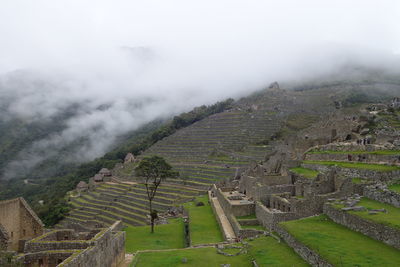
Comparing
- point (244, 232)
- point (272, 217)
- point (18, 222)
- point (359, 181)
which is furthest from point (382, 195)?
point (18, 222)

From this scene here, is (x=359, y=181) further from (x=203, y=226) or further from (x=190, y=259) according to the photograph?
(x=203, y=226)

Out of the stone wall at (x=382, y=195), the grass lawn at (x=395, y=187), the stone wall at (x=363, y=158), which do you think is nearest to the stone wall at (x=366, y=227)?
the stone wall at (x=382, y=195)

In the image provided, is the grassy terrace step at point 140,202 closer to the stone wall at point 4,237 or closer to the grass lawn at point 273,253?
the grass lawn at point 273,253

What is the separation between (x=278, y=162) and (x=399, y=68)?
100131 mm

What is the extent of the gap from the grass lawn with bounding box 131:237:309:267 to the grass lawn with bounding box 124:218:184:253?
3.21m

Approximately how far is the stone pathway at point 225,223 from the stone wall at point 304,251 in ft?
13.1

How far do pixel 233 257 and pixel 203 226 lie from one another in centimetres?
821

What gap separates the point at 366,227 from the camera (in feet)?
36.7

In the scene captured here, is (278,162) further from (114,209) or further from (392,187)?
(114,209)

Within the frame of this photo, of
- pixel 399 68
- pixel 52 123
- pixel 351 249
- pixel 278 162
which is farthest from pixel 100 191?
pixel 399 68

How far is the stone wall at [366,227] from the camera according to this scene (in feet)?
32.4

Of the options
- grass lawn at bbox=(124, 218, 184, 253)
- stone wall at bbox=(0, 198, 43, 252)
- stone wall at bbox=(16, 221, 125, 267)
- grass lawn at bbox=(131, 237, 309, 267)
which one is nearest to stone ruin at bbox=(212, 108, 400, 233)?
grass lawn at bbox=(131, 237, 309, 267)

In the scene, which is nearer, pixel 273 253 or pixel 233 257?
pixel 273 253

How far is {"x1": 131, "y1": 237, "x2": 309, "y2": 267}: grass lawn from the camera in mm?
11563
